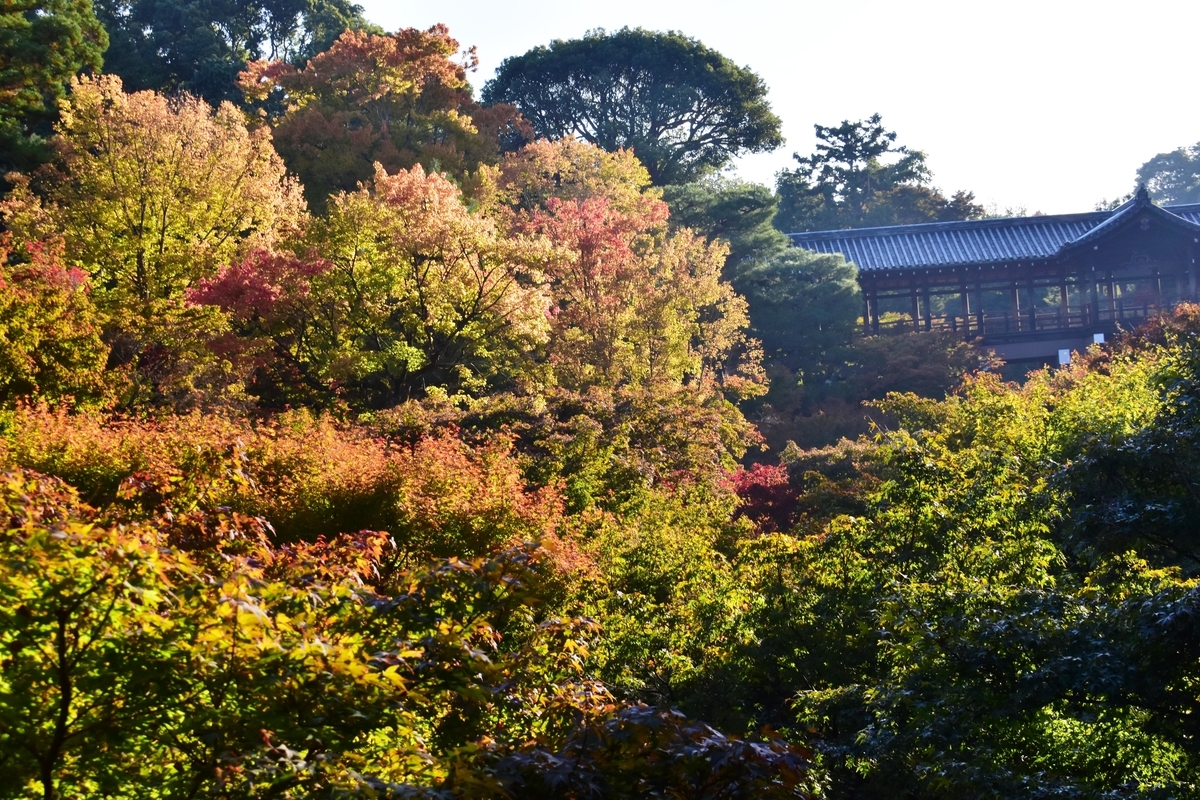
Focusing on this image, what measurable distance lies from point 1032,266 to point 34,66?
27.1 m

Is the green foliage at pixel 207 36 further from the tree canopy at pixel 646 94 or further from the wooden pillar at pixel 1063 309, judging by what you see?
the wooden pillar at pixel 1063 309

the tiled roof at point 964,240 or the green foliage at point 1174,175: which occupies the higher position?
the green foliage at point 1174,175

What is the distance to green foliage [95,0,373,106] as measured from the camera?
102 feet

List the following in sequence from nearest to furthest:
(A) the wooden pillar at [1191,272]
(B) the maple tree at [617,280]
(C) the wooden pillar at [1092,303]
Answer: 1. (B) the maple tree at [617,280]
2. (C) the wooden pillar at [1092,303]
3. (A) the wooden pillar at [1191,272]

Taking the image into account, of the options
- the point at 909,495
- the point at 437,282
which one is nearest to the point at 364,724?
the point at 909,495

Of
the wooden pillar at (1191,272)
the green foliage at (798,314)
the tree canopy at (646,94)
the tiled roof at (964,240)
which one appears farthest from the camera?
the tree canopy at (646,94)

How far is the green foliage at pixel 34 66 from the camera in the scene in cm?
2347

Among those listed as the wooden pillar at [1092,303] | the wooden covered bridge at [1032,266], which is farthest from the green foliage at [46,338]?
the wooden pillar at [1092,303]

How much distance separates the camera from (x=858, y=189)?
46.1 m

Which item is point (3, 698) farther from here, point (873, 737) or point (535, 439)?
point (535, 439)

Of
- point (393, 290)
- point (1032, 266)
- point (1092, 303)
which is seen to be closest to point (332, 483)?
point (393, 290)

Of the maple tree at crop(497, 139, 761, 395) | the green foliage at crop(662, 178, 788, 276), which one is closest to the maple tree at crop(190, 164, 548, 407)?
the maple tree at crop(497, 139, 761, 395)

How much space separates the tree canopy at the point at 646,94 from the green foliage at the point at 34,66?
51.7 ft

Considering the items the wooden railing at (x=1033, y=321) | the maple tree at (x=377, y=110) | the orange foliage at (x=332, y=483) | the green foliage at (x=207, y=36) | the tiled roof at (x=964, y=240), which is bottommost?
the orange foliage at (x=332, y=483)
